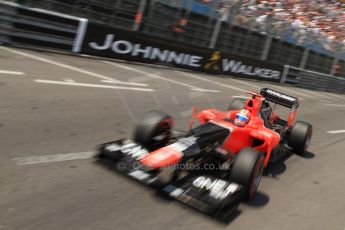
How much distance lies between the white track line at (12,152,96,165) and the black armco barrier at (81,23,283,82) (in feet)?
25.1

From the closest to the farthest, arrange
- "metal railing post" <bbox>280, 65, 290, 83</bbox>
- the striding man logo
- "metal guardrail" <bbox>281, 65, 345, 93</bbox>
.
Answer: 1. the striding man logo
2. "metal railing post" <bbox>280, 65, 290, 83</bbox>
3. "metal guardrail" <bbox>281, 65, 345, 93</bbox>

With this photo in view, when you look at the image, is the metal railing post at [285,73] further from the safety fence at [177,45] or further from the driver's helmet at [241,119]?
the driver's helmet at [241,119]

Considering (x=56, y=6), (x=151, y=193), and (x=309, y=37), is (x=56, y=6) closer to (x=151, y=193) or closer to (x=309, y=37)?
(x=151, y=193)

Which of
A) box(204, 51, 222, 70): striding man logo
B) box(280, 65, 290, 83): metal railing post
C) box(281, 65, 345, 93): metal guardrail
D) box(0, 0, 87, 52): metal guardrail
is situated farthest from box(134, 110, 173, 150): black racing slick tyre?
box(281, 65, 345, 93): metal guardrail

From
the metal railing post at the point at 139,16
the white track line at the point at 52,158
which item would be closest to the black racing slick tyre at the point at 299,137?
the white track line at the point at 52,158

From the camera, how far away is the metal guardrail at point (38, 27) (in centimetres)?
1058

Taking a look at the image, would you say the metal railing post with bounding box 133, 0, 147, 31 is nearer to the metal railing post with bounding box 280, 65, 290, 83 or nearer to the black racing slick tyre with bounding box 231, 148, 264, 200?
the metal railing post with bounding box 280, 65, 290, 83

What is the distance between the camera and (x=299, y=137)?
290 inches

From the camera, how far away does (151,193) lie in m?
4.59

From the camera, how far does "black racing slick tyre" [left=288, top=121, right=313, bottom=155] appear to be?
7359 mm

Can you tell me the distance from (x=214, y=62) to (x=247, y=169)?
12.8 meters

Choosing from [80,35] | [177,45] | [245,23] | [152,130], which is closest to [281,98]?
[152,130]

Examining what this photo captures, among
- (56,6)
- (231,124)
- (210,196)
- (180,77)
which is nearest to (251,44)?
(180,77)

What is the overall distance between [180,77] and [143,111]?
5.61m
